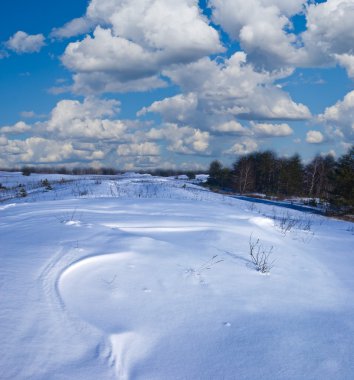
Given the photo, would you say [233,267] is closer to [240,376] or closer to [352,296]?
[352,296]

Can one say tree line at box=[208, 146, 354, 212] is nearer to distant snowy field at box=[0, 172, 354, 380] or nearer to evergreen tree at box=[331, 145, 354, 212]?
evergreen tree at box=[331, 145, 354, 212]

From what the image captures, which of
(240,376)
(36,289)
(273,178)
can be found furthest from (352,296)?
(273,178)

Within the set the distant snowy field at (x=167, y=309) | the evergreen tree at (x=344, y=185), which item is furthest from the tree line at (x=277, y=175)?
the distant snowy field at (x=167, y=309)

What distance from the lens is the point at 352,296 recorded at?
348 centimetres

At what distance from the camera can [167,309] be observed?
2863 mm

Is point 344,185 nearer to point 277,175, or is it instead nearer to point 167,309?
point 167,309

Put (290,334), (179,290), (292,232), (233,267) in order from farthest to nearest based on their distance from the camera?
(292,232)
(233,267)
(179,290)
(290,334)

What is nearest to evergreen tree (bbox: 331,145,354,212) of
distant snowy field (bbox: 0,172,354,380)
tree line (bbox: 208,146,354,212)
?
tree line (bbox: 208,146,354,212)

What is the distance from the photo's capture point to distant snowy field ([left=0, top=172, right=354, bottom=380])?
2115 mm

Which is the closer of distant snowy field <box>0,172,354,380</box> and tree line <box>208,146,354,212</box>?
distant snowy field <box>0,172,354,380</box>

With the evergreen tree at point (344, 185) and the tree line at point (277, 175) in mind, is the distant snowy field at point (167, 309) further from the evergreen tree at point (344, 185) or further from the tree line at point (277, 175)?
the tree line at point (277, 175)

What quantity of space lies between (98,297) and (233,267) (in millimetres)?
1668

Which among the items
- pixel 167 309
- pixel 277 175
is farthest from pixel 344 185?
pixel 277 175

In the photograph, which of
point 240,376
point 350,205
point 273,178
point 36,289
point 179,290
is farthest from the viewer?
point 273,178
